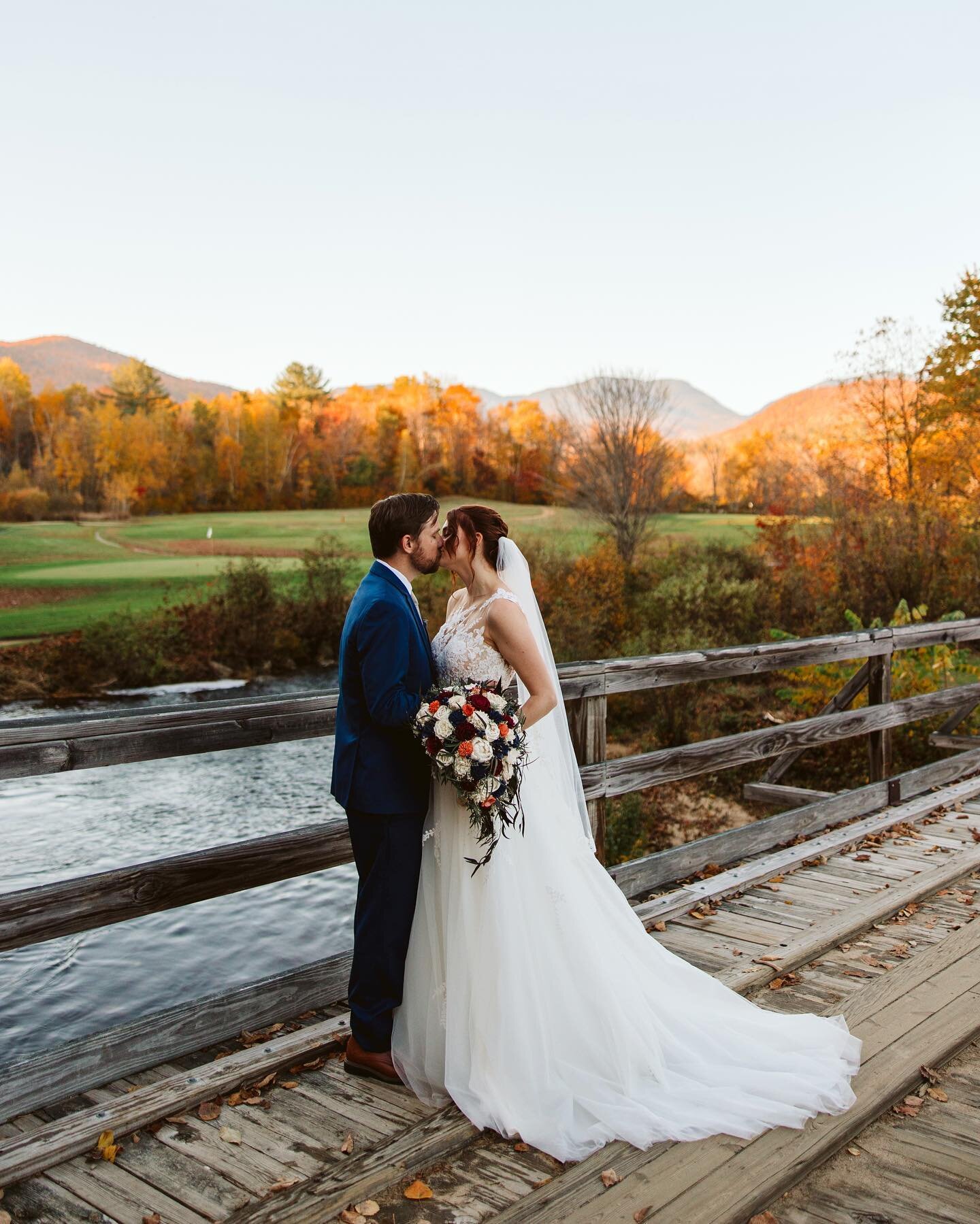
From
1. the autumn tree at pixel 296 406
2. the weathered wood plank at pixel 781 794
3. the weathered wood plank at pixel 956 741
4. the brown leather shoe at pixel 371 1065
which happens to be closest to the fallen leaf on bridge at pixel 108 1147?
the brown leather shoe at pixel 371 1065

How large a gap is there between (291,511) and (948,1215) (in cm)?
3041

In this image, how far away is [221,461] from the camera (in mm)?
32312

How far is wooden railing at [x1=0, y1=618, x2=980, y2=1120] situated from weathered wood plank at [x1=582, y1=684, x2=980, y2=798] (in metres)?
0.01

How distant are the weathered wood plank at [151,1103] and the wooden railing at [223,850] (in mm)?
154

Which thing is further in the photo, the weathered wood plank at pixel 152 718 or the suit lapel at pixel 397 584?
the suit lapel at pixel 397 584

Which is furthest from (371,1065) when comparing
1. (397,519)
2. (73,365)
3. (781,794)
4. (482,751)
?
(73,365)

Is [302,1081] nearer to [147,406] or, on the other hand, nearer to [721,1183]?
[721,1183]

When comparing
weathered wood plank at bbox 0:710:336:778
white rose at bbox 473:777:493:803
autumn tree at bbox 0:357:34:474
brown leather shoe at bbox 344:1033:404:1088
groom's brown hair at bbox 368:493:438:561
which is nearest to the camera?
weathered wood plank at bbox 0:710:336:778

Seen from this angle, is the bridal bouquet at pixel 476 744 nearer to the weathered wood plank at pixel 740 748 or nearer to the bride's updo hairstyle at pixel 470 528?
the bride's updo hairstyle at pixel 470 528

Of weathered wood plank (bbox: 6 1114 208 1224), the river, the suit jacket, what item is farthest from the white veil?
the river

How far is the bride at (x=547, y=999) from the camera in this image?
3102 mm

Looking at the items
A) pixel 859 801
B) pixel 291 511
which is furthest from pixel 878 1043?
pixel 291 511

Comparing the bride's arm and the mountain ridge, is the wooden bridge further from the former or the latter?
the mountain ridge

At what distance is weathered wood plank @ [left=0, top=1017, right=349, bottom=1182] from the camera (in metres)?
2.85
